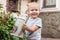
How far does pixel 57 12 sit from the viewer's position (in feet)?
27.8

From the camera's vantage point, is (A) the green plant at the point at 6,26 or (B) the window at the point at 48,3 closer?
(A) the green plant at the point at 6,26

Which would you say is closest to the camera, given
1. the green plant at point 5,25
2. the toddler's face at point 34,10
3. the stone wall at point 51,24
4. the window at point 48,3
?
the green plant at point 5,25

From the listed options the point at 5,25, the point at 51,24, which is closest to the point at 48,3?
the point at 51,24

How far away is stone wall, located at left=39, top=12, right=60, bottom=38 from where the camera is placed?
8.37 m

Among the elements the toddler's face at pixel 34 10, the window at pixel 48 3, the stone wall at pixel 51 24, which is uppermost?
the toddler's face at pixel 34 10

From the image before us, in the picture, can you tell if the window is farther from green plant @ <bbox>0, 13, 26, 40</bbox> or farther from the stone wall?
green plant @ <bbox>0, 13, 26, 40</bbox>

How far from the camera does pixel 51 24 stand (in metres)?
8.70

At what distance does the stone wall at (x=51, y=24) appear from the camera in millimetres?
8367

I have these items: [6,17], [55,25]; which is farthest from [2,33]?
[55,25]

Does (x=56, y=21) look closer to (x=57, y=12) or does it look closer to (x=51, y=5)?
(x=57, y=12)

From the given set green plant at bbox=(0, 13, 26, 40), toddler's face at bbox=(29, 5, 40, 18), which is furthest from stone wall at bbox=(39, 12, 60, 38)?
green plant at bbox=(0, 13, 26, 40)

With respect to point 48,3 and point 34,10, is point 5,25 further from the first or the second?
point 48,3

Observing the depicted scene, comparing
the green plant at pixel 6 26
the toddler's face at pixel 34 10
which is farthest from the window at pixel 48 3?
the green plant at pixel 6 26

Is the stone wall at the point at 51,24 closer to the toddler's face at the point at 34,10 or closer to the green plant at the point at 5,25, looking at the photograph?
the toddler's face at the point at 34,10
